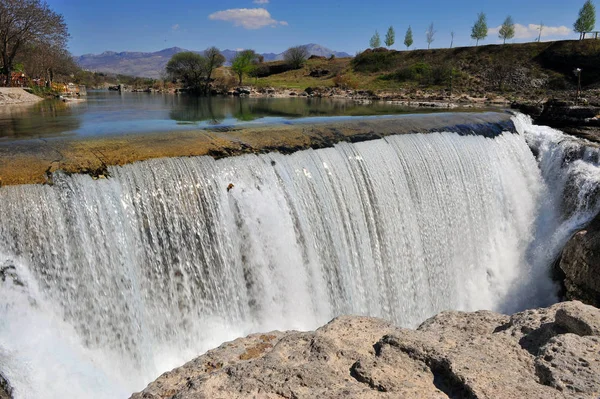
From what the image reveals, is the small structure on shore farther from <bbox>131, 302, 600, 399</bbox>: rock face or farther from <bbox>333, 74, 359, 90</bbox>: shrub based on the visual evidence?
<bbox>131, 302, 600, 399</bbox>: rock face

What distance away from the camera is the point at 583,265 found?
358 inches

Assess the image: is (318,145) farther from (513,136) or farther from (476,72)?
(476,72)

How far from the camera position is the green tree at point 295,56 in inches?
2802

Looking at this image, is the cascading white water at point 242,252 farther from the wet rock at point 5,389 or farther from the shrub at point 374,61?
the shrub at point 374,61

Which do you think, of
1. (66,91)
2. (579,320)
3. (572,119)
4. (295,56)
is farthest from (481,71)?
(579,320)

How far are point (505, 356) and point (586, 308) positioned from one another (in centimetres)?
119

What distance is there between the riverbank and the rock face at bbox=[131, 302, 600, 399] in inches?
896

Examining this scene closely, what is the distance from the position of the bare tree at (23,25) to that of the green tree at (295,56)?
45211 millimetres

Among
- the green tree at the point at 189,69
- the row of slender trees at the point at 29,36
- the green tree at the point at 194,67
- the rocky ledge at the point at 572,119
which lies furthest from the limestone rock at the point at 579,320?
the green tree at the point at 189,69

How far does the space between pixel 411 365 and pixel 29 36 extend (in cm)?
3262

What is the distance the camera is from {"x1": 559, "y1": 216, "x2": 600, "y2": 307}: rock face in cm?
881

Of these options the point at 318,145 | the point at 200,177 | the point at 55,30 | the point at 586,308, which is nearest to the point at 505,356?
the point at 586,308

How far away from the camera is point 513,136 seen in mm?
13211

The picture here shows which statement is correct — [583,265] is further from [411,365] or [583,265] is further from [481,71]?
[481,71]
